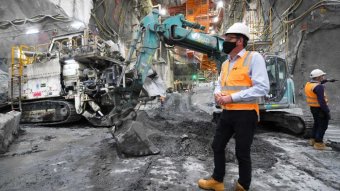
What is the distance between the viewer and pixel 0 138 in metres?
4.63

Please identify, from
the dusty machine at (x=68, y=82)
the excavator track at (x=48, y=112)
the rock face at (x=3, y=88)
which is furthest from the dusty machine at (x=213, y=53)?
the rock face at (x=3, y=88)

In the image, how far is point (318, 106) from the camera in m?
4.99

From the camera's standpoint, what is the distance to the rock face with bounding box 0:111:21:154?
473 cm

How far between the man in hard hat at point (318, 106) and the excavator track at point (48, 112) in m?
7.11

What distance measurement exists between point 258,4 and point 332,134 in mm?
10973

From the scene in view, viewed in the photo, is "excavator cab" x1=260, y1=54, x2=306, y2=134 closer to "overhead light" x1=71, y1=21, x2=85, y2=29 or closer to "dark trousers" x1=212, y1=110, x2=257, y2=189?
"dark trousers" x1=212, y1=110, x2=257, y2=189

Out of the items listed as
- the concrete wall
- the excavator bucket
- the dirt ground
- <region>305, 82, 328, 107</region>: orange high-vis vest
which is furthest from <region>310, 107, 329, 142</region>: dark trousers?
the concrete wall

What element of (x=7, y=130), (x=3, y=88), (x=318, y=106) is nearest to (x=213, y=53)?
(x=318, y=106)

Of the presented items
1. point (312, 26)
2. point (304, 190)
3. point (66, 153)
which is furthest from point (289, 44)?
point (66, 153)

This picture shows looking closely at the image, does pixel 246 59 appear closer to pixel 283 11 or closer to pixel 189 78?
pixel 283 11

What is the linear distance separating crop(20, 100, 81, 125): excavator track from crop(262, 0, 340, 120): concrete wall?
9.43m

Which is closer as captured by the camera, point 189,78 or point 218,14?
point 218,14

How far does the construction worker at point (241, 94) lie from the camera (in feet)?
7.73

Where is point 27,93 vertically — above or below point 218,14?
below
